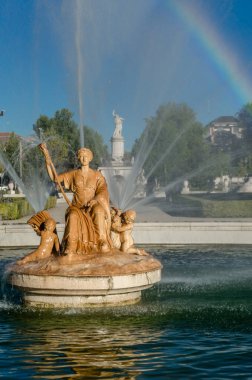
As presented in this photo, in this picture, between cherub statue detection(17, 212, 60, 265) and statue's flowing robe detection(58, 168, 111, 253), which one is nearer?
statue's flowing robe detection(58, 168, 111, 253)

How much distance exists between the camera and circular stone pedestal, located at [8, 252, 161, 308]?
8727 mm

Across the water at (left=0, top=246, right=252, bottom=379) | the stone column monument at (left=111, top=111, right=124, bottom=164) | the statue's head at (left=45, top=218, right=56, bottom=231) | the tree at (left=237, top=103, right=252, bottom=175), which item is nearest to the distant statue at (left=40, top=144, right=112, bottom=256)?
the statue's head at (left=45, top=218, right=56, bottom=231)

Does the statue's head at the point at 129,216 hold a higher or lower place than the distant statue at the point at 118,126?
lower

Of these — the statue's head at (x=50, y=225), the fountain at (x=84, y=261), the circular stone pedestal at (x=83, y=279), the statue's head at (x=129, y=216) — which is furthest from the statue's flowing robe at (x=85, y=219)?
the statue's head at (x=129, y=216)

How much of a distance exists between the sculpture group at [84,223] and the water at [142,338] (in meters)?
0.96

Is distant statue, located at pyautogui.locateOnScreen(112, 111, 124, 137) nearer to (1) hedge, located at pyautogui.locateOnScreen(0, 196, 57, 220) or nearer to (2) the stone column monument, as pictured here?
(2) the stone column monument

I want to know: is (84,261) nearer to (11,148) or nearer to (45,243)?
(45,243)

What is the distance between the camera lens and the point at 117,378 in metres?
6.18

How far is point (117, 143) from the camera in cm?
5350

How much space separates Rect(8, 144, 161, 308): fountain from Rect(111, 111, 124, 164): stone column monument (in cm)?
4131

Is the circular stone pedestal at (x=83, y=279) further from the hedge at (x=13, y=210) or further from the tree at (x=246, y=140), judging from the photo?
the tree at (x=246, y=140)

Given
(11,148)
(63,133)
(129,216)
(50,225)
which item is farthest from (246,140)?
(50,225)

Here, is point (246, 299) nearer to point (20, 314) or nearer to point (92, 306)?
point (92, 306)

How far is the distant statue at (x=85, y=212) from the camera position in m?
9.27
